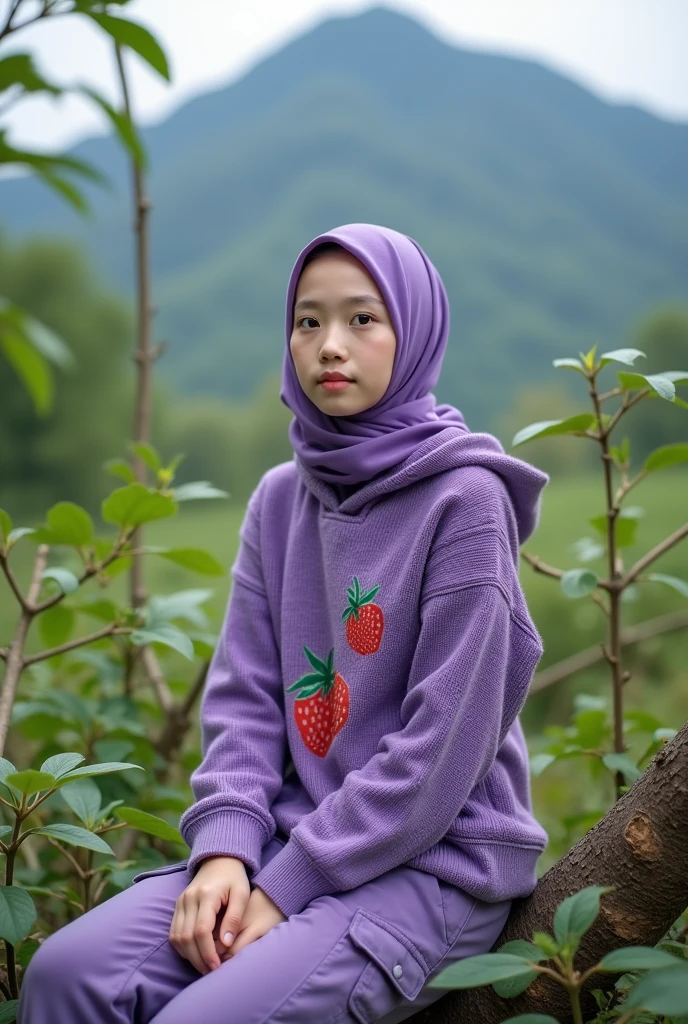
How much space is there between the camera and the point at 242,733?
105cm

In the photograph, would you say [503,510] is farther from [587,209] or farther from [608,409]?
[587,209]

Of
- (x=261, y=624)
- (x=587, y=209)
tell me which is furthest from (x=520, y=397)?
(x=261, y=624)

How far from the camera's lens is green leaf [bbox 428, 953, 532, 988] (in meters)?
0.67

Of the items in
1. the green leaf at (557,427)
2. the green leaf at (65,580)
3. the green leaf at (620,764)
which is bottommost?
the green leaf at (620,764)

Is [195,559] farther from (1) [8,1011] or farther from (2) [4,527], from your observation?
(1) [8,1011]

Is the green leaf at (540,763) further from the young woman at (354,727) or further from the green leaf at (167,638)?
the green leaf at (167,638)

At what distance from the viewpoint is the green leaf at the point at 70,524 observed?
3.79 ft

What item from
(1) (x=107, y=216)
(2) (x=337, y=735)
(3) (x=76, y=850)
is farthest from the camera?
(1) (x=107, y=216)

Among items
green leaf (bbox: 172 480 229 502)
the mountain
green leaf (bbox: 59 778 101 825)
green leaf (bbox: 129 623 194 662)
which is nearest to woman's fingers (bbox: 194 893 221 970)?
green leaf (bbox: 59 778 101 825)

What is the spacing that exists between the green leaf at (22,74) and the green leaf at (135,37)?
11 cm

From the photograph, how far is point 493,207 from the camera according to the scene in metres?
3.20

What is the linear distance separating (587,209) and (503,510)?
243 centimetres

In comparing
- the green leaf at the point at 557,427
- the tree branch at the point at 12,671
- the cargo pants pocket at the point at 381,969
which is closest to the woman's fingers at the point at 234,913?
the cargo pants pocket at the point at 381,969

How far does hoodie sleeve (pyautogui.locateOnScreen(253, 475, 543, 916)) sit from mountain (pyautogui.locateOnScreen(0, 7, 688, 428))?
182 cm
